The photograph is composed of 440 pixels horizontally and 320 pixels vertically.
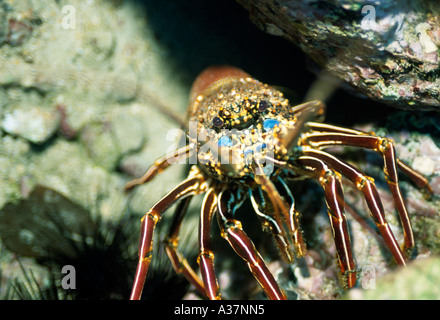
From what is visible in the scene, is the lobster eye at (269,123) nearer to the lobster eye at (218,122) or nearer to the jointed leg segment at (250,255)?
the lobster eye at (218,122)

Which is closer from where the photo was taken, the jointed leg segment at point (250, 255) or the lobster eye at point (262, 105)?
the jointed leg segment at point (250, 255)

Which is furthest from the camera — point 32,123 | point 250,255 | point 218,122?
point 32,123

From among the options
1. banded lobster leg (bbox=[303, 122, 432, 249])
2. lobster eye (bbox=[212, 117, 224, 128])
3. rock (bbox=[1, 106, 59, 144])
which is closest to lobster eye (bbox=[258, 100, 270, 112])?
lobster eye (bbox=[212, 117, 224, 128])

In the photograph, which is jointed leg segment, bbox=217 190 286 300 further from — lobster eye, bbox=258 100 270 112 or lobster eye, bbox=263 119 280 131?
lobster eye, bbox=258 100 270 112

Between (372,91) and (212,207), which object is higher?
(372,91)

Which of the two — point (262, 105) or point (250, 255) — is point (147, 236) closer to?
point (250, 255)

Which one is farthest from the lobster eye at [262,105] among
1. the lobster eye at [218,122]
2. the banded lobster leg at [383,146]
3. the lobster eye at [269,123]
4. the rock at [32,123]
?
the rock at [32,123]

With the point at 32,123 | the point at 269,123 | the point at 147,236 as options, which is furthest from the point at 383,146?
the point at 32,123

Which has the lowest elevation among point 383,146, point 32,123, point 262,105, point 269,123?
point 32,123

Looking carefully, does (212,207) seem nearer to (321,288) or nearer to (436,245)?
(321,288)

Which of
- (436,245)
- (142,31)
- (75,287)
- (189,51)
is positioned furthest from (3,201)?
(436,245)

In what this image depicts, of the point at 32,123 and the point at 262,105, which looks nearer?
the point at 262,105
